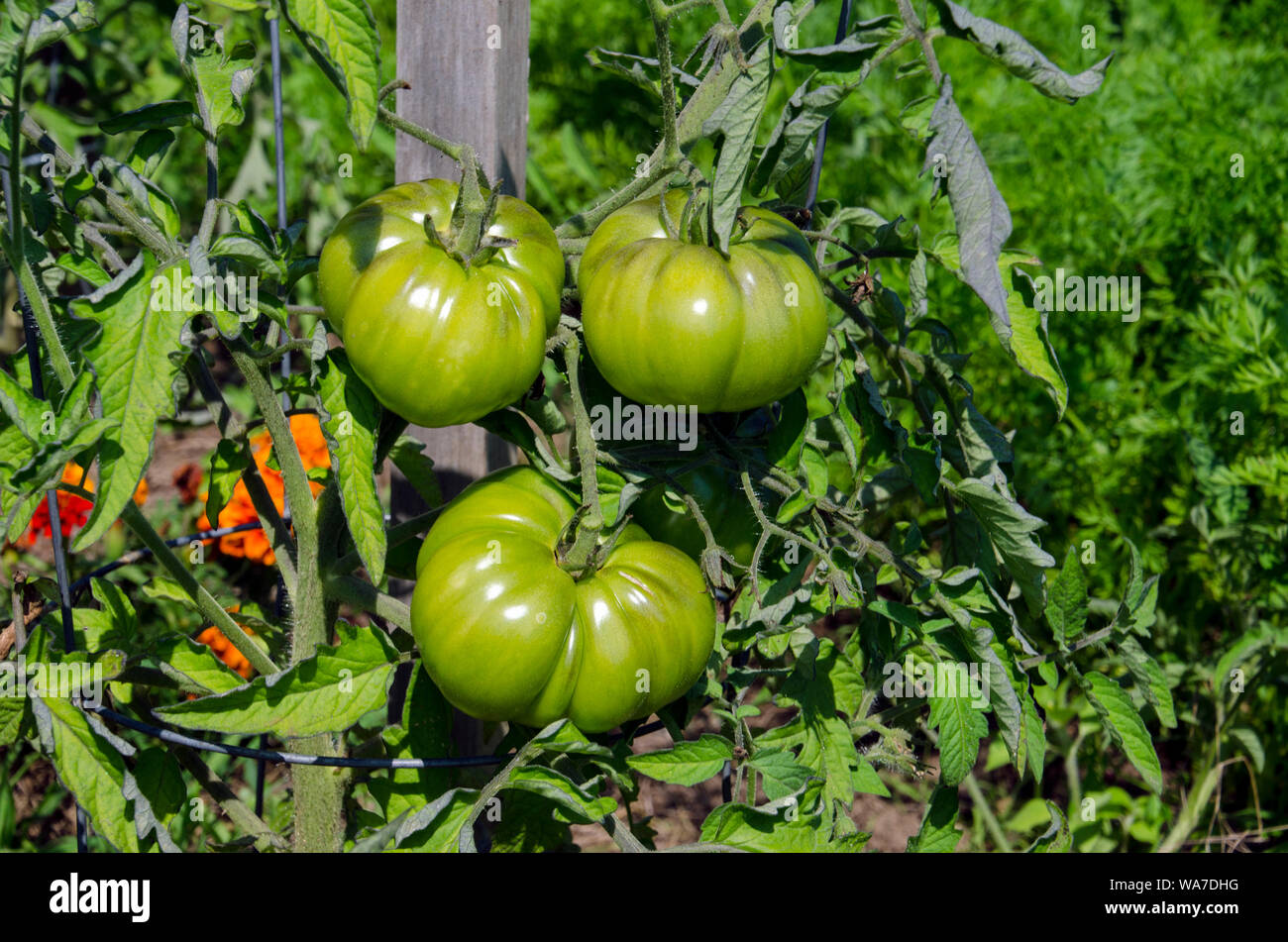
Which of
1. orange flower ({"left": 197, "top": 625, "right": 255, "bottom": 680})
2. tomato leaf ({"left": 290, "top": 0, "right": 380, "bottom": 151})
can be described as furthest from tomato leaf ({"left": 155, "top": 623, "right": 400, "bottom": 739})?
orange flower ({"left": 197, "top": 625, "right": 255, "bottom": 680})

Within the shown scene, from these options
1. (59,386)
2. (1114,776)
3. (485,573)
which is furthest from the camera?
(1114,776)

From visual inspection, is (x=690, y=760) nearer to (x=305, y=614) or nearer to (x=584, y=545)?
(x=584, y=545)

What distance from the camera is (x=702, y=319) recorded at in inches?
34.7

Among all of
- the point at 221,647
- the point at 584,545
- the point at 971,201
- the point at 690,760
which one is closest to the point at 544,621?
the point at 584,545

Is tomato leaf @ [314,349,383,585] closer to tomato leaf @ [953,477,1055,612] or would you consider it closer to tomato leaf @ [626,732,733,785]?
tomato leaf @ [626,732,733,785]

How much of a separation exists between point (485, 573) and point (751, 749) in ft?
1.06

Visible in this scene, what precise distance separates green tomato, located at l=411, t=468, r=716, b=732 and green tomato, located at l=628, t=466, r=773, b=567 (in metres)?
0.06

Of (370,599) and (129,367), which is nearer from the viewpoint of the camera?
(129,367)

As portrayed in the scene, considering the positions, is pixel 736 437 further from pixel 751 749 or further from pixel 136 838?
pixel 136 838

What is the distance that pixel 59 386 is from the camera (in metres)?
1.00

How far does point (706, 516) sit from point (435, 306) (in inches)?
13.5

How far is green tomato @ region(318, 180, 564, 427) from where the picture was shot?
88cm

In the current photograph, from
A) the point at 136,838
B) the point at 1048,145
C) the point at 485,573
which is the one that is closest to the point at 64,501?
the point at 136,838

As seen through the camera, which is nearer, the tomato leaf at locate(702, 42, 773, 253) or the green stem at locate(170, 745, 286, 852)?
the tomato leaf at locate(702, 42, 773, 253)
